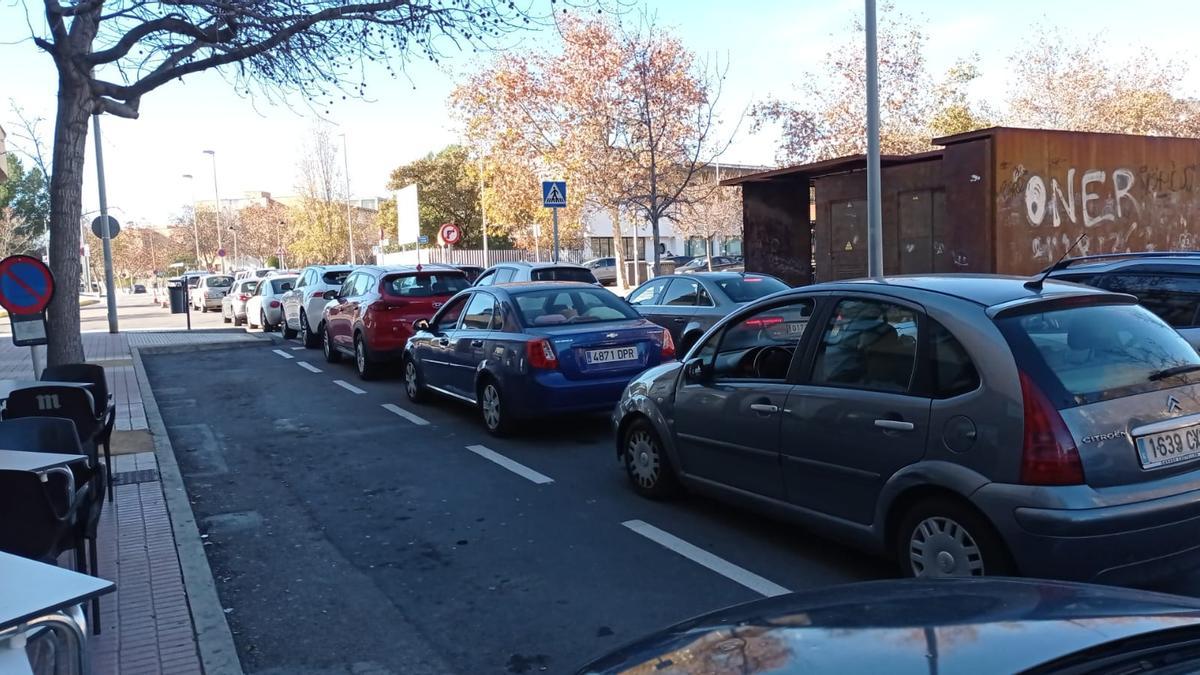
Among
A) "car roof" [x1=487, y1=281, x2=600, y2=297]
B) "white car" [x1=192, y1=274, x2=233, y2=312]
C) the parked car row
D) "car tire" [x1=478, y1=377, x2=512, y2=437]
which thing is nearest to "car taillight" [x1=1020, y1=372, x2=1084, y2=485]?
the parked car row

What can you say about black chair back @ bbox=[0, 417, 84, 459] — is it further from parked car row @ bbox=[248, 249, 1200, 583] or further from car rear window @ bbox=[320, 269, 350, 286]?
car rear window @ bbox=[320, 269, 350, 286]

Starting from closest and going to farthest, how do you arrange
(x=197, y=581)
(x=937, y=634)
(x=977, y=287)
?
(x=937, y=634), (x=977, y=287), (x=197, y=581)

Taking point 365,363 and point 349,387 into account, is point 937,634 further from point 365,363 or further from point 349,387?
point 365,363

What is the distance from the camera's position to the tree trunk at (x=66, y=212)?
353 inches

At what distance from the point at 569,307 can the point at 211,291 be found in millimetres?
32382

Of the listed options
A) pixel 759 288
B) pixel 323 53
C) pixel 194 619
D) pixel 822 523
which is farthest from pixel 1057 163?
pixel 194 619

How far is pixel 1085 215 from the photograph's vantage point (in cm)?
1675

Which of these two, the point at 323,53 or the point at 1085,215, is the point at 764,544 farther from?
the point at 1085,215

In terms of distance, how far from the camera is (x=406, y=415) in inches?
410

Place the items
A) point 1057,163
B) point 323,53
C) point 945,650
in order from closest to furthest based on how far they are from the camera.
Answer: point 945,650, point 323,53, point 1057,163

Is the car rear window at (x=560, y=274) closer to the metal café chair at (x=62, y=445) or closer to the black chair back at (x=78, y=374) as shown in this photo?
the black chair back at (x=78, y=374)

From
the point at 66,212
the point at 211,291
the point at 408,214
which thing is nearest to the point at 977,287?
the point at 66,212

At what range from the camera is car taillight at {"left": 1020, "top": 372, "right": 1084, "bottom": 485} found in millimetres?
3844

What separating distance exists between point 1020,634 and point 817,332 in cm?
337
